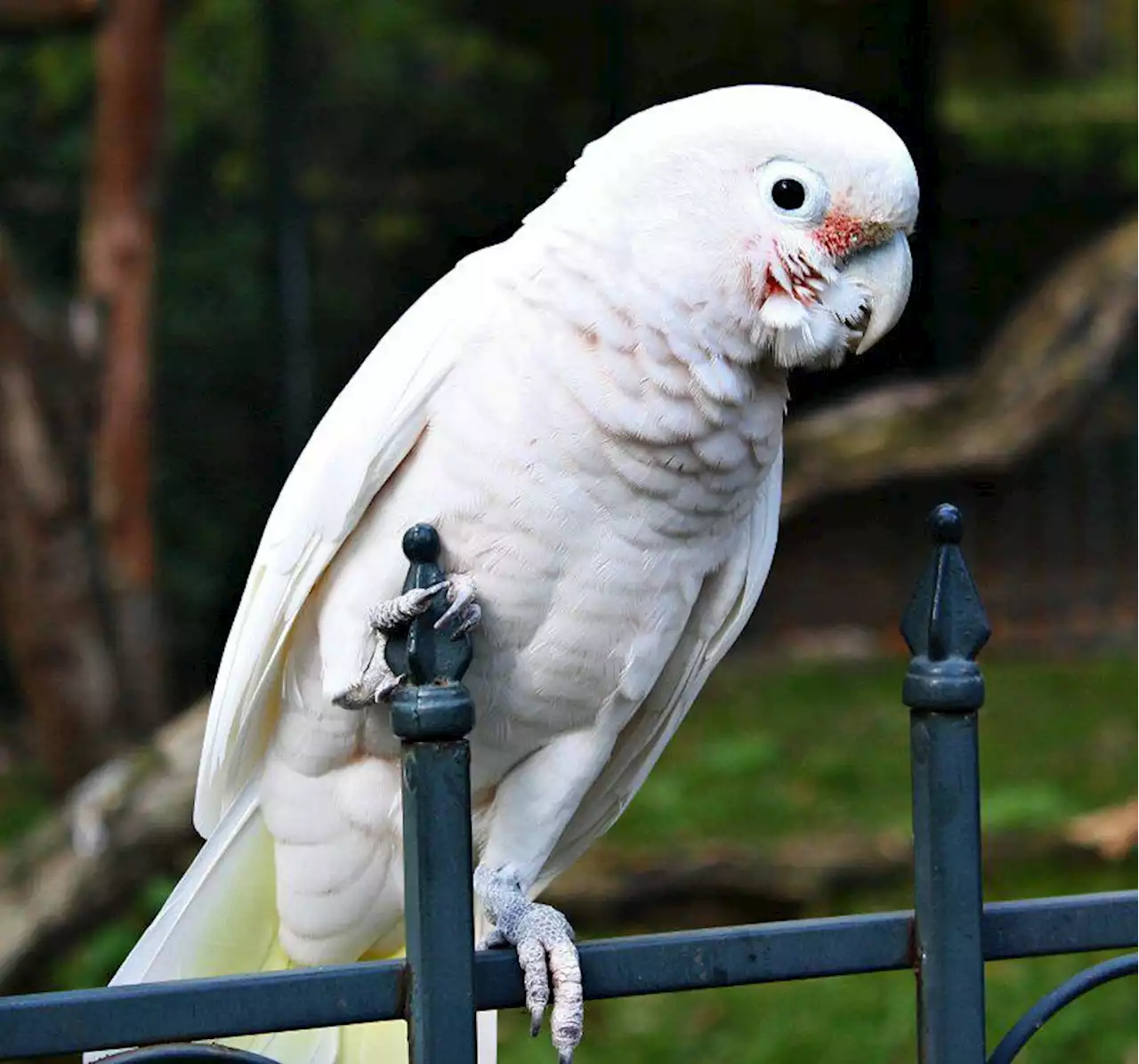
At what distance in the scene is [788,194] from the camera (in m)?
1.32

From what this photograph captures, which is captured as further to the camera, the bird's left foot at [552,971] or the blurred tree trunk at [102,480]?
the blurred tree trunk at [102,480]

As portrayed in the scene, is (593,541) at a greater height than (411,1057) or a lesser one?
greater

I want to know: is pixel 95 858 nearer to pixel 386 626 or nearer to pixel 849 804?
pixel 849 804

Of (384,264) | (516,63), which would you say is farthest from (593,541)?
(516,63)

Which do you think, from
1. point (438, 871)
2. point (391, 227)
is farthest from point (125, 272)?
point (438, 871)

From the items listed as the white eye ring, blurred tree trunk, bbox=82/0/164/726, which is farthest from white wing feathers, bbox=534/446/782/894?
blurred tree trunk, bbox=82/0/164/726

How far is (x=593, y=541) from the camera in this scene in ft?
4.66

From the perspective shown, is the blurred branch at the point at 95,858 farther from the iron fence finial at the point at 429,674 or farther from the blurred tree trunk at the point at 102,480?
the iron fence finial at the point at 429,674

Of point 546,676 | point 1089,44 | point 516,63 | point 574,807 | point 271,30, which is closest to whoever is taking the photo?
point 546,676

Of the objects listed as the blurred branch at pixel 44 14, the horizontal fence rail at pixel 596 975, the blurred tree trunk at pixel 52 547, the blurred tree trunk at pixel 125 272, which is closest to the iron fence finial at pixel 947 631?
the horizontal fence rail at pixel 596 975

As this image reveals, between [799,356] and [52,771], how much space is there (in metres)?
2.84

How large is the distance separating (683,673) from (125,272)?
233 cm

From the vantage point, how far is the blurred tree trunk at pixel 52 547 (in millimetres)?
3324

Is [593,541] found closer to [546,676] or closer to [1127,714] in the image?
[546,676]
